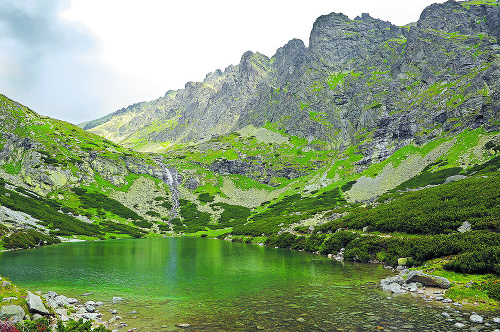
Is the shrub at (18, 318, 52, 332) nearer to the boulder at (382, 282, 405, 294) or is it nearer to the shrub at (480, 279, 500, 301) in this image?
the boulder at (382, 282, 405, 294)

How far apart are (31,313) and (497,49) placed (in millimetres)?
222494

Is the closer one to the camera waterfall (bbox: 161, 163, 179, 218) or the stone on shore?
the stone on shore

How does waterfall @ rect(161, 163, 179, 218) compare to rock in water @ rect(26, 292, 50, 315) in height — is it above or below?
above

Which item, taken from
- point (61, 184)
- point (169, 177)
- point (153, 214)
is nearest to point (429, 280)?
point (153, 214)

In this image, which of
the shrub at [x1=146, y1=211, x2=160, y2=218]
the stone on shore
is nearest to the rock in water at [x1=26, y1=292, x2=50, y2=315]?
the stone on shore

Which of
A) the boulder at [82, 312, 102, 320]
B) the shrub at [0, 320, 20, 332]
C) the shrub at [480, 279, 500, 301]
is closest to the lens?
the shrub at [0, 320, 20, 332]

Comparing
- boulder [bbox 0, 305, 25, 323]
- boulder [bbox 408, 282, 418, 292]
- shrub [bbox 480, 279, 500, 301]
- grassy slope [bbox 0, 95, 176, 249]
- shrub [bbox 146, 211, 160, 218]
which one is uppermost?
grassy slope [bbox 0, 95, 176, 249]

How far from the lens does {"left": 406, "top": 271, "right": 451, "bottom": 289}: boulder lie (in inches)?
793

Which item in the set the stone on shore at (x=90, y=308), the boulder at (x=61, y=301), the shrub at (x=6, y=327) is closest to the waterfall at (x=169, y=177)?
the boulder at (x=61, y=301)

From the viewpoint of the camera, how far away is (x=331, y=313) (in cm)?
1656

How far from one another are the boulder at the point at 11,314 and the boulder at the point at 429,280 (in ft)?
88.1

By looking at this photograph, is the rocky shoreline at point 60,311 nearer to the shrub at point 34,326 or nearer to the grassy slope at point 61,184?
the shrub at point 34,326

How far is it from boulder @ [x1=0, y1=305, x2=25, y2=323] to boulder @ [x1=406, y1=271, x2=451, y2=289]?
1057 inches

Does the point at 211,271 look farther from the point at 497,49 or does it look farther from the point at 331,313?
the point at 497,49
